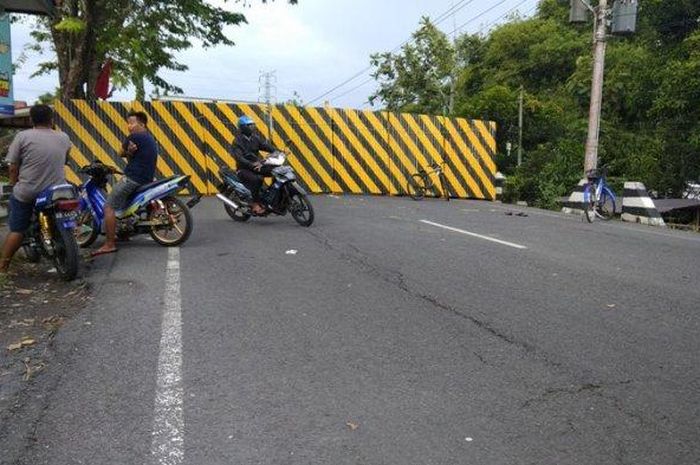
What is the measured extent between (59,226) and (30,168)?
0.71 m

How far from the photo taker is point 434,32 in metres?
36.9

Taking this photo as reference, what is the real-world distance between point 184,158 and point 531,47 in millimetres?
30075

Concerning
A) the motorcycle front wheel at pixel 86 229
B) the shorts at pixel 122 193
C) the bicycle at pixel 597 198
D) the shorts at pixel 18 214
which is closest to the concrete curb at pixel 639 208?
the bicycle at pixel 597 198

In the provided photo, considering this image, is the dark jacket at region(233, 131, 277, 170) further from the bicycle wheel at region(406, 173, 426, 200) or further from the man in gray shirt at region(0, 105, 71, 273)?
the bicycle wheel at region(406, 173, 426, 200)

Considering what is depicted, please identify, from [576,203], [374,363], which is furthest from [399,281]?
[576,203]

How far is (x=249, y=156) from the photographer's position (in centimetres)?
1071

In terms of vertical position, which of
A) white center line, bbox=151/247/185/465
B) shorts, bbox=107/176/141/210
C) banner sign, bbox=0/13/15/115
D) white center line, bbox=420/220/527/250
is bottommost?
white center line, bbox=151/247/185/465

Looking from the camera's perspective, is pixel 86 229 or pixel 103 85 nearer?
pixel 86 229

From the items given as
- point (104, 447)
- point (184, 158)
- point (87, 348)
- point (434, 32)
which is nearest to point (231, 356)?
point (87, 348)

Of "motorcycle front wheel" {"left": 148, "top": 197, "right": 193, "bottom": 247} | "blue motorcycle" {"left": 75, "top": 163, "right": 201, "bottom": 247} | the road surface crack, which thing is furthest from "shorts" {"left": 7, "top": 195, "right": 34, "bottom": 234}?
the road surface crack

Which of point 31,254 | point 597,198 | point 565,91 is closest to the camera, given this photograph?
point 31,254

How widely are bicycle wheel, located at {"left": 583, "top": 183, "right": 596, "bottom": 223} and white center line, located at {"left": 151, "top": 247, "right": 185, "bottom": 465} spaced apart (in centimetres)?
978

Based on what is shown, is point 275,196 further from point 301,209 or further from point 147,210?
point 147,210

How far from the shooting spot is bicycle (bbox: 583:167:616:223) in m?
13.3
